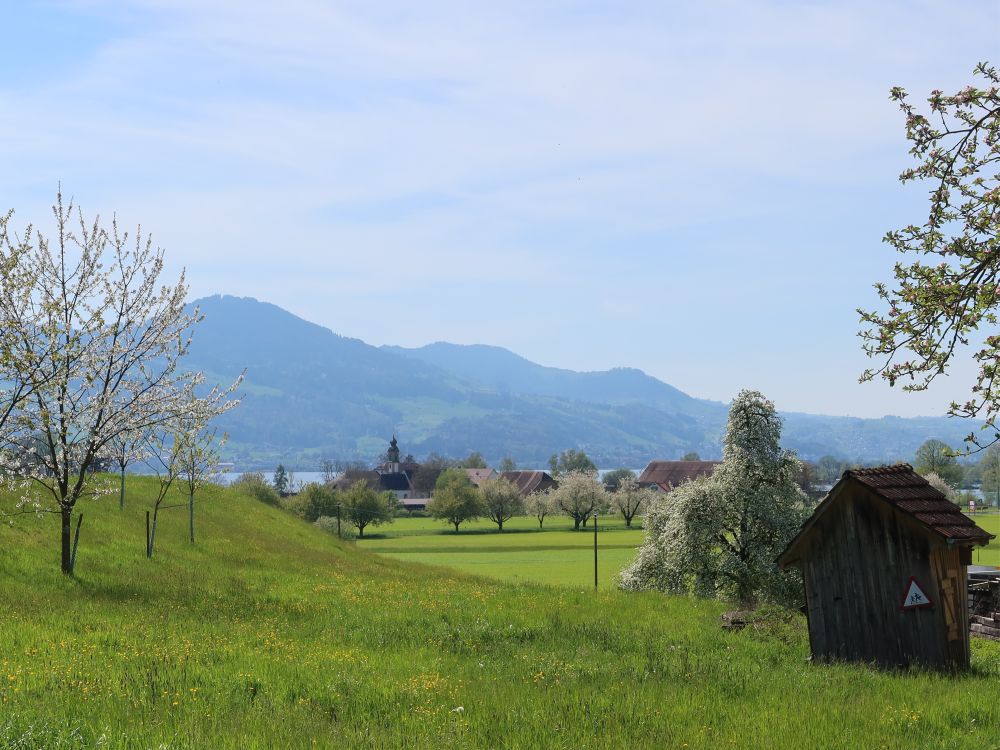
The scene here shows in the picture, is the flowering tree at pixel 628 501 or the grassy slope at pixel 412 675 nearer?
the grassy slope at pixel 412 675

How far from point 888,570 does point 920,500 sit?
1600 mm

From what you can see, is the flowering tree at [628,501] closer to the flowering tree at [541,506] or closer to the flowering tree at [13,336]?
the flowering tree at [541,506]

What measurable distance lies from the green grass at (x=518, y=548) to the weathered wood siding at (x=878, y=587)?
24899 millimetres

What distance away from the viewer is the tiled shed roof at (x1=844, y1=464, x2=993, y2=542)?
18.7m

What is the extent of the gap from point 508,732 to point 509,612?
1415 centimetres

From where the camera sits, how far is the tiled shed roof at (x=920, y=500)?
61.3 ft

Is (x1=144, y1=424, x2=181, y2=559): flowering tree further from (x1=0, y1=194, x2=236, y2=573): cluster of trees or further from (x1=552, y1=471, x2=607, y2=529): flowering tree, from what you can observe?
(x1=552, y1=471, x2=607, y2=529): flowering tree

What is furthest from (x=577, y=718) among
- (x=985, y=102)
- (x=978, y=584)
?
(x=978, y=584)

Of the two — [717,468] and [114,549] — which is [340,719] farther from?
[717,468]

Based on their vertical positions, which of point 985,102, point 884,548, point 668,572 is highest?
point 985,102

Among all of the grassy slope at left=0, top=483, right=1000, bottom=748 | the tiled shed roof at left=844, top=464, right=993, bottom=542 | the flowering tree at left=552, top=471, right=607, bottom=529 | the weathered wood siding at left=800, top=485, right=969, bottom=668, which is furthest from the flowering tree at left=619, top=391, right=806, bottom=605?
the flowering tree at left=552, top=471, right=607, bottom=529

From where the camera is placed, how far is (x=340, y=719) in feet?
42.6

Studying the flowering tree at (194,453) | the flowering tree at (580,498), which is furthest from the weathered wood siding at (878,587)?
the flowering tree at (580,498)

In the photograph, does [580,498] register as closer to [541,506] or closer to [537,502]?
[541,506]
